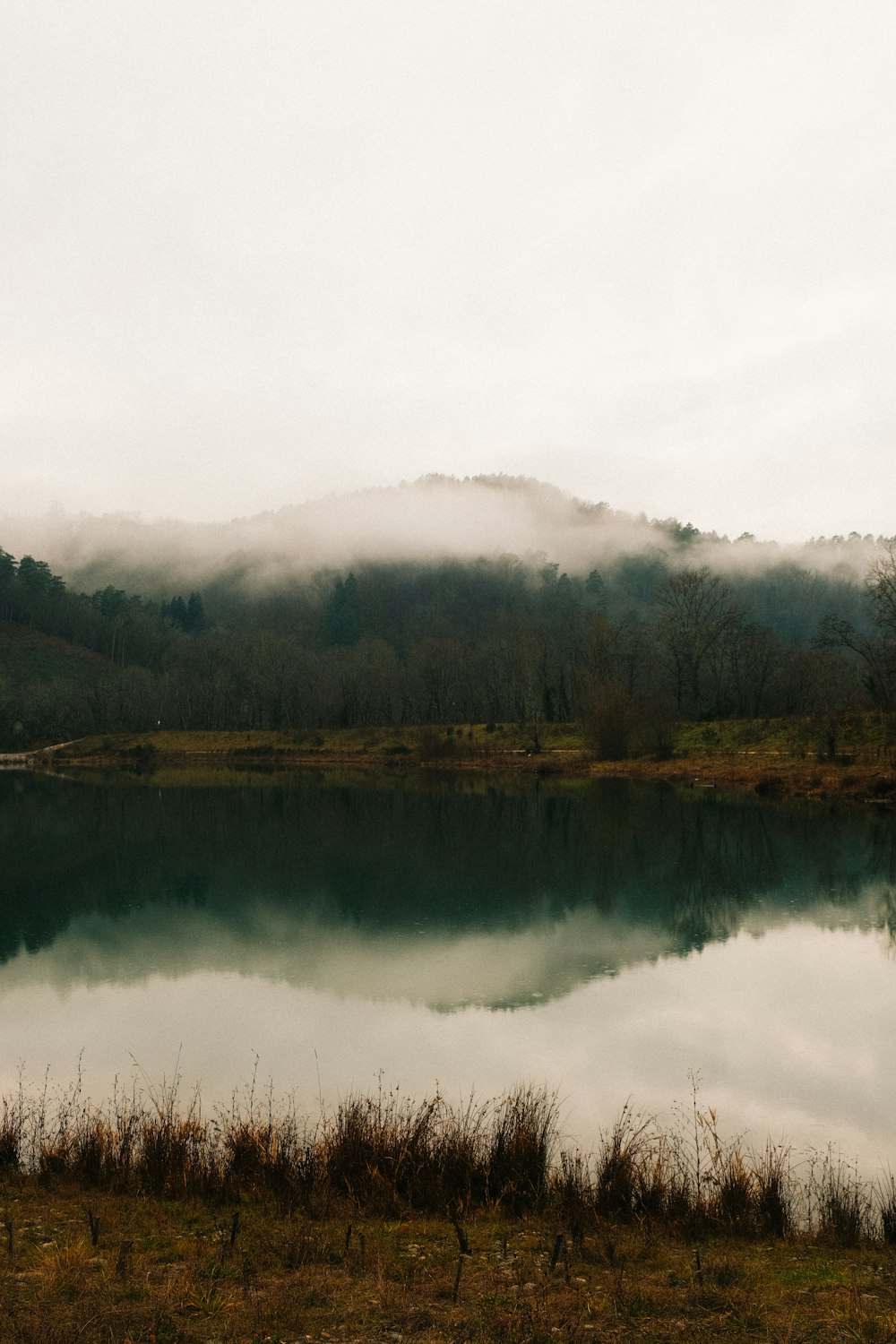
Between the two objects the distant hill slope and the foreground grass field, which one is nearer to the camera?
the foreground grass field

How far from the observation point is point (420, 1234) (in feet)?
30.9

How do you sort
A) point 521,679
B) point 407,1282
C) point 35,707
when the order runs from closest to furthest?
point 407,1282
point 521,679
point 35,707

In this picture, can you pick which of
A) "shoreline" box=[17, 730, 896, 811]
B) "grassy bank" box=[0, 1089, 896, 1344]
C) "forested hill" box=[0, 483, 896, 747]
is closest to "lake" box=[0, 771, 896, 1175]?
"grassy bank" box=[0, 1089, 896, 1344]

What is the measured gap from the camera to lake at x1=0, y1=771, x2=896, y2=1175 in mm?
15469

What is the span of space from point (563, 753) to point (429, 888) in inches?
2616

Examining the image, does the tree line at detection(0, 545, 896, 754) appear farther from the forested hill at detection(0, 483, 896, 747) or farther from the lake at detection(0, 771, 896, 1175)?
the lake at detection(0, 771, 896, 1175)

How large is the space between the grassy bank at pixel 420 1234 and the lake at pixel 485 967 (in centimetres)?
198

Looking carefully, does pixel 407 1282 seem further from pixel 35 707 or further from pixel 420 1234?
pixel 35 707

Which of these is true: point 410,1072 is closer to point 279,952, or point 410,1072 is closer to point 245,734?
point 279,952

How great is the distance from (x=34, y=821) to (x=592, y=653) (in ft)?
224

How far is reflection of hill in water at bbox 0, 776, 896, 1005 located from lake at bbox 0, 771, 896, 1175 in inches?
5.5

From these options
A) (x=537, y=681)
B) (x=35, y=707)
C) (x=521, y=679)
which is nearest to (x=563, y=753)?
(x=537, y=681)

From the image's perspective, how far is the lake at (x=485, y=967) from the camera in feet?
50.8

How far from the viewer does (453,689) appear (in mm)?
146500
